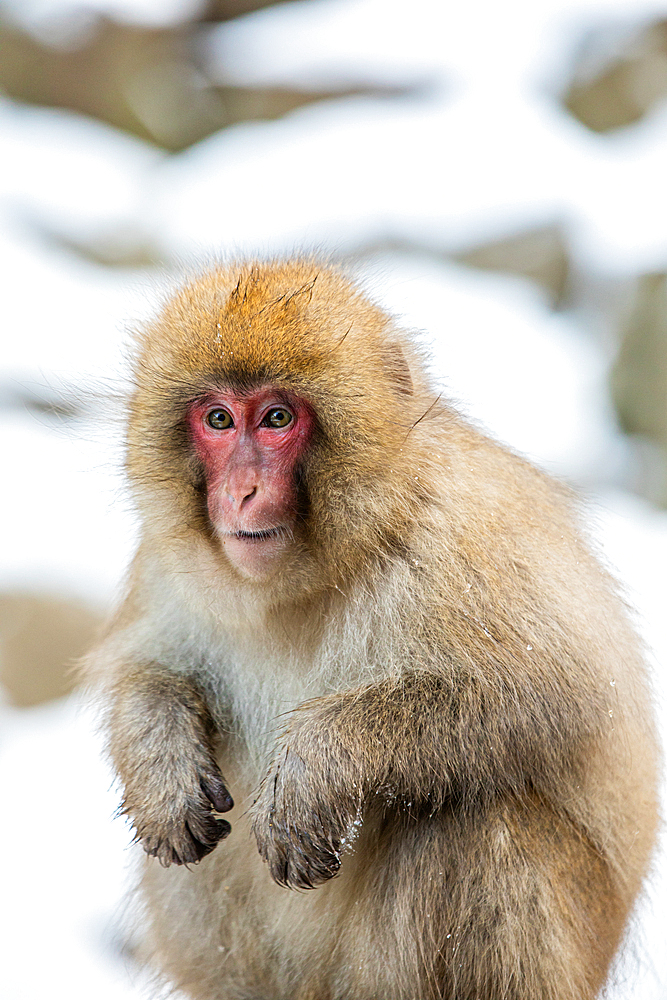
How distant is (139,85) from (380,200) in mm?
3004

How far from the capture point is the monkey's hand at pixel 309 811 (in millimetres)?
2938

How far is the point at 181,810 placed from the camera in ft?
10.1

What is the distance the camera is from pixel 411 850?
9.88ft

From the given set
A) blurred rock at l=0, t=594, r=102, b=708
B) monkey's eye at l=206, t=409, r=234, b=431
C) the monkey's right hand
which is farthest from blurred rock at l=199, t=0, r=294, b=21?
the monkey's right hand

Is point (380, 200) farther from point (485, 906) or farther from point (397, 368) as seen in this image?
point (485, 906)

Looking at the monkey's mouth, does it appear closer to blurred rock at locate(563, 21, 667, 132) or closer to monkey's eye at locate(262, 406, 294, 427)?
monkey's eye at locate(262, 406, 294, 427)

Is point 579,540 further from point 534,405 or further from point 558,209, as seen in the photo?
point 558,209

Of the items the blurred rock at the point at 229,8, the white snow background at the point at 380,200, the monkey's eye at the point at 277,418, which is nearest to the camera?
the monkey's eye at the point at 277,418

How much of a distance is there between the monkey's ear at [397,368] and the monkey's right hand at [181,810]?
1163 mm

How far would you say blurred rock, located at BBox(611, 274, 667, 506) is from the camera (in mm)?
9945

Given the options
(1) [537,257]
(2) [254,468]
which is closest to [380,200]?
(1) [537,257]

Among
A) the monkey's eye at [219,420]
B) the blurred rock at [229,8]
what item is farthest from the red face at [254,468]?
the blurred rock at [229,8]

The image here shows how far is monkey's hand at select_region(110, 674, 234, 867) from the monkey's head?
0.54 metres

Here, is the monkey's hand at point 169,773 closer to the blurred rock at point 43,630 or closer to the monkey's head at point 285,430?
the monkey's head at point 285,430
